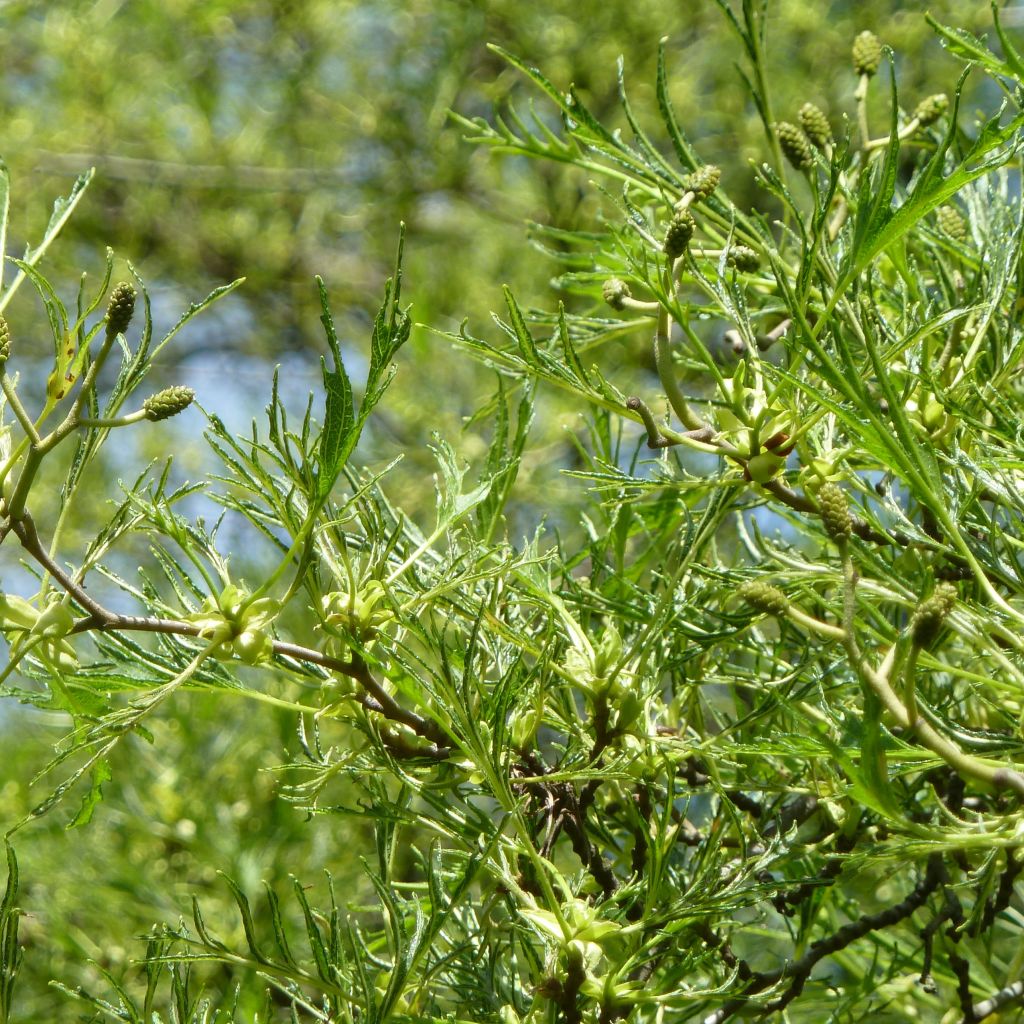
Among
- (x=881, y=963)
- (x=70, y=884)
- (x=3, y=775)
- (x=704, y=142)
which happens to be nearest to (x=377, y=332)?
(x=881, y=963)

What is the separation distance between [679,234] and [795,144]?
174 mm

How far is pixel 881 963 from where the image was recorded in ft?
2.88

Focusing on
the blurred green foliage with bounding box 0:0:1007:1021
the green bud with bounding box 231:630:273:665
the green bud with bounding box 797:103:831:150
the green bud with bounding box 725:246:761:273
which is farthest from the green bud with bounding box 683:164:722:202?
the blurred green foliage with bounding box 0:0:1007:1021

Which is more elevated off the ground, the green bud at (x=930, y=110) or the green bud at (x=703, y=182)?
the green bud at (x=930, y=110)

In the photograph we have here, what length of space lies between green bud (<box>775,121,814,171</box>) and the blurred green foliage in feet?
2.92

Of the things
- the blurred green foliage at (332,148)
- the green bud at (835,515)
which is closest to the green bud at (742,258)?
the green bud at (835,515)

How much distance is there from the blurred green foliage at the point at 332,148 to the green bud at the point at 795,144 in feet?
2.92

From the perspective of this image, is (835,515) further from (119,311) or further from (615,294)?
(119,311)

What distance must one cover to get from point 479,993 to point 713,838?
123 millimetres

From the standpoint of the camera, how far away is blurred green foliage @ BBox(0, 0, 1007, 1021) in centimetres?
188

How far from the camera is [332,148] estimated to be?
7.67 ft

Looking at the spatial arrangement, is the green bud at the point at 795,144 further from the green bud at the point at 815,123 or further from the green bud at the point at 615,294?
the green bud at the point at 615,294

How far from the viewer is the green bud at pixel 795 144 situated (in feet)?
2.02

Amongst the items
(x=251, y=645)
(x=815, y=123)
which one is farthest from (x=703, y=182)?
(x=251, y=645)
